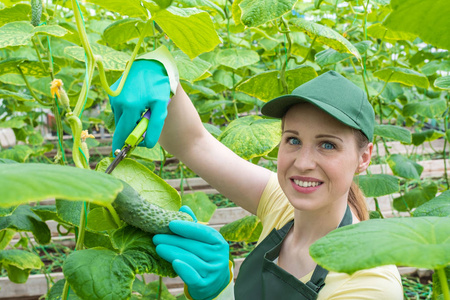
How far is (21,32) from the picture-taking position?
1045mm

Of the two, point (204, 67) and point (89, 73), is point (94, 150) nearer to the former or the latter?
point (204, 67)

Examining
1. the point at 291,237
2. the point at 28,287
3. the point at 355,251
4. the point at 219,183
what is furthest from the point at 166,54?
the point at 28,287

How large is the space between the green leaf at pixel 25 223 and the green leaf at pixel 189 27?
64 centimetres

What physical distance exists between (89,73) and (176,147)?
0.55 m

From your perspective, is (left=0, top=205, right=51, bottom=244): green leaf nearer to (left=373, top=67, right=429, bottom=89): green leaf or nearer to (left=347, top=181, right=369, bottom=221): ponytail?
(left=347, top=181, right=369, bottom=221): ponytail

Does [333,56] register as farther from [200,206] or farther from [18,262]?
[18,262]

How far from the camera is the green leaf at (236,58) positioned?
67.1 inches

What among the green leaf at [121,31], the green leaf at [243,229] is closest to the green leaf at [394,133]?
the green leaf at [243,229]

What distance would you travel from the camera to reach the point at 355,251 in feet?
1.55

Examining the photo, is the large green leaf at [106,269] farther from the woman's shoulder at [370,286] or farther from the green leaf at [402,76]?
the green leaf at [402,76]

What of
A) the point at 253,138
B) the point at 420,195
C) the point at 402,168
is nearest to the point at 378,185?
the point at 402,168

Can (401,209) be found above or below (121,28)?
below

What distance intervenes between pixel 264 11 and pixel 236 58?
2.28 ft

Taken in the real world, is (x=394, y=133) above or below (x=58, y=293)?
above
